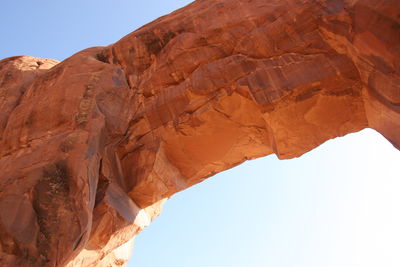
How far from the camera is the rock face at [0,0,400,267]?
7594 millimetres

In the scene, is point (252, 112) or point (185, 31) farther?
point (185, 31)

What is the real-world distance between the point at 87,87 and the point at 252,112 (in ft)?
17.2

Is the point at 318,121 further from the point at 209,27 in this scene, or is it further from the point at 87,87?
the point at 87,87

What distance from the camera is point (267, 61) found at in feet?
30.7

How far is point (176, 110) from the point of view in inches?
401

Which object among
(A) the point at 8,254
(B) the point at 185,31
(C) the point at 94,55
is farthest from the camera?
(C) the point at 94,55

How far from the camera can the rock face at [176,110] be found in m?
7.59

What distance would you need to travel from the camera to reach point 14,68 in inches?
535

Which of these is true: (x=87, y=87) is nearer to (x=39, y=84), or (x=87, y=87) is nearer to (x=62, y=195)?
(x=39, y=84)

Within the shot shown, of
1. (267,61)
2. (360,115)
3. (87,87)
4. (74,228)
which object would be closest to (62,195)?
(74,228)

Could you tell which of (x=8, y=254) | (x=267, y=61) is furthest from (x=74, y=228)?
(x=267, y=61)

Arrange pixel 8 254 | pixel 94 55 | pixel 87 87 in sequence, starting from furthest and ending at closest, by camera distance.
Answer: pixel 94 55 < pixel 87 87 < pixel 8 254

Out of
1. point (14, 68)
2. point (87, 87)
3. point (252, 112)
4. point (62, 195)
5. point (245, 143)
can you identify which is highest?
point (14, 68)

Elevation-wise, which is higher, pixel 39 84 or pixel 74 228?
pixel 39 84
